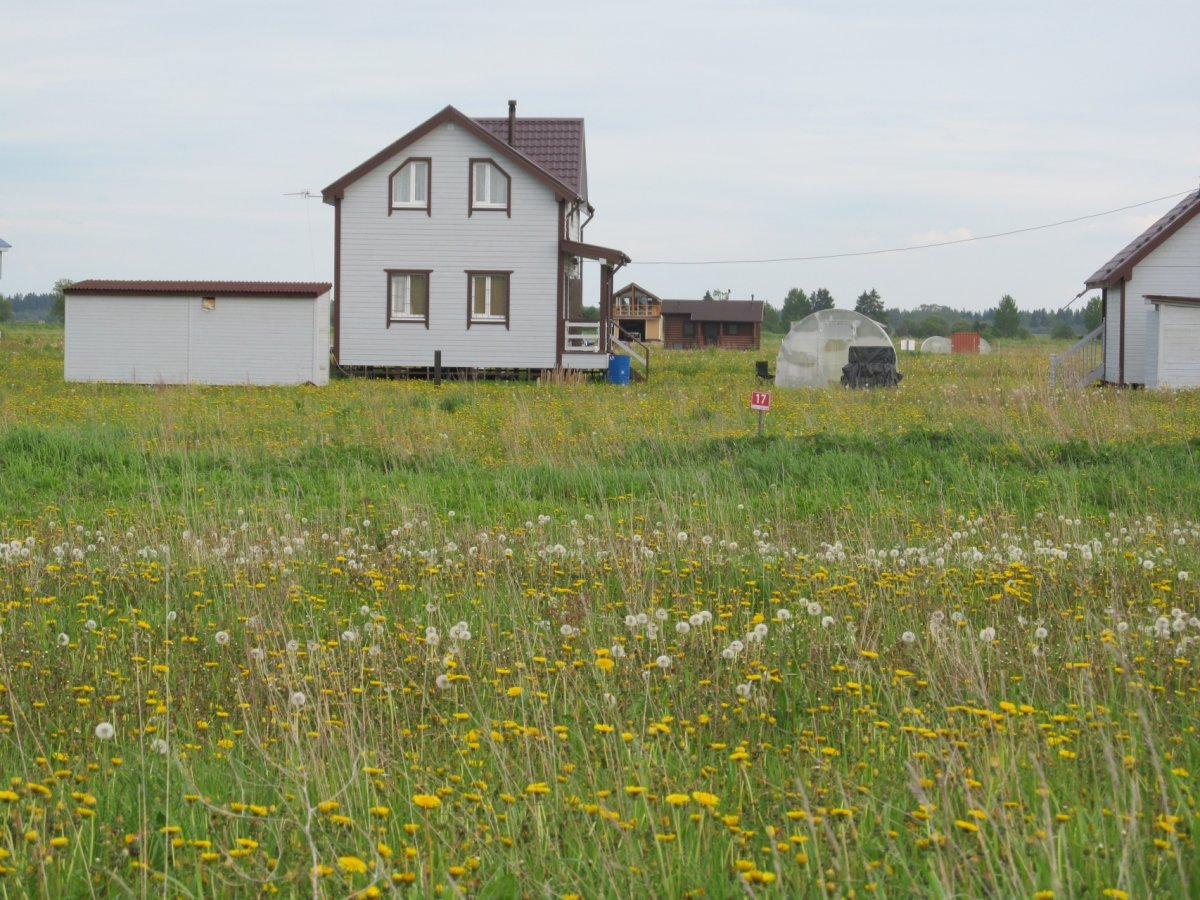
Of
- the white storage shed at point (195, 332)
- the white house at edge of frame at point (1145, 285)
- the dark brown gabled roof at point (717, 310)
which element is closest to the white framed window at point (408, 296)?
the white storage shed at point (195, 332)

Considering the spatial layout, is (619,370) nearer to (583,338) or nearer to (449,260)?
(583,338)

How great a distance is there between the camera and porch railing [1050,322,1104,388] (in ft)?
115

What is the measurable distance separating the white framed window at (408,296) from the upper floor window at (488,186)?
2.47 meters

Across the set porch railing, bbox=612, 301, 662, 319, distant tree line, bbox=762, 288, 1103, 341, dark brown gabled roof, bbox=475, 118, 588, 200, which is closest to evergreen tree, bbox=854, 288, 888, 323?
distant tree line, bbox=762, 288, 1103, 341

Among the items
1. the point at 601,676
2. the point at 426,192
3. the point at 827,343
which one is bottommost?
the point at 601,676

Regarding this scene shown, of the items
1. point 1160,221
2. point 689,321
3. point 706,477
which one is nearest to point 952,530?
Answer: point 706,477

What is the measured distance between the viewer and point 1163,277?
33.3 metres

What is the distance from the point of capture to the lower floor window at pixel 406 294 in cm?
3581

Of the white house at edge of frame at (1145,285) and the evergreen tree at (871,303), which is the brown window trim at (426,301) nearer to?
the white house at edge of frame at (1145,285)

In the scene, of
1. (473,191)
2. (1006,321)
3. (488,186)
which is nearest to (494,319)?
(473,191)

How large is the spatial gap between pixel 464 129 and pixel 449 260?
3615 millimetres

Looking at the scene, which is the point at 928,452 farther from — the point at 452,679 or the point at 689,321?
the point at 689,321

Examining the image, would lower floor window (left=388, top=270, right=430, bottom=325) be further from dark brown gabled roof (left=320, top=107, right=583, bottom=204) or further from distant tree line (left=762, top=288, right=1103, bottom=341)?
distant tree line (left=762, top=288, right=1103, bottom=341)

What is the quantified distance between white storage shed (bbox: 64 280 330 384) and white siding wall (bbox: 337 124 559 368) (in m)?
3.43
